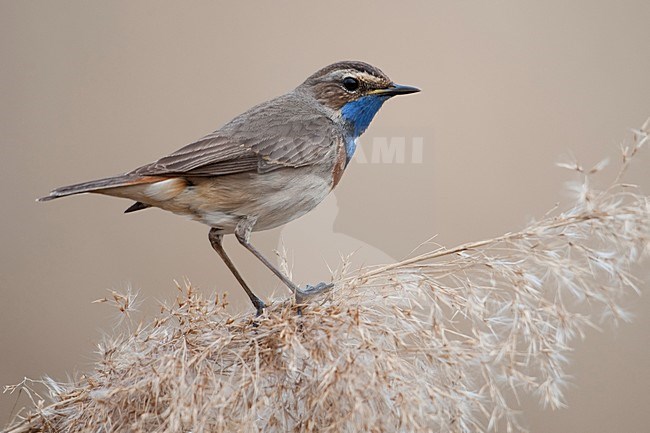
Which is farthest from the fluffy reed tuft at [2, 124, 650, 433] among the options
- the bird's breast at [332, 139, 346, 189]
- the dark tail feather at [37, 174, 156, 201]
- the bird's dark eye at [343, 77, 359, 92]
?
the bird's dark eye at [343, 77, 359, 92]

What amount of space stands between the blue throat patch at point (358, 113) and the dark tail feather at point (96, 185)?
50 centimetres

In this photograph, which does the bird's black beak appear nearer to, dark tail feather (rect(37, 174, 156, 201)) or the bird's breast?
the bird's breast

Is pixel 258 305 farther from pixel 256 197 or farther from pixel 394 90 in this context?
pixel 394 90

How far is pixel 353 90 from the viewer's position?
1.67 metres

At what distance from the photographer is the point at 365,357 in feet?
3.64

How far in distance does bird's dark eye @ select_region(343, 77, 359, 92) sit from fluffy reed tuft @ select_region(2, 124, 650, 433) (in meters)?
0.56

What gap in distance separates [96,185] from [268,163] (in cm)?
39

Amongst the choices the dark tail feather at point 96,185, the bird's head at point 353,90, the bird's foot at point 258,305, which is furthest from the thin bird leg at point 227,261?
the bird's head at point 353,90

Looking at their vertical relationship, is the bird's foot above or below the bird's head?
below

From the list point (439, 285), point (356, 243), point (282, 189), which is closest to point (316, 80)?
point (282, 189)

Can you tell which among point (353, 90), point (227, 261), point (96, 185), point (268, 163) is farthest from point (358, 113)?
point (96, 185)

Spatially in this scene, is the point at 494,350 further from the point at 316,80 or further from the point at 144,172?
the point at 316,80

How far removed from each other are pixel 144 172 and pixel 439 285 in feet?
2.08

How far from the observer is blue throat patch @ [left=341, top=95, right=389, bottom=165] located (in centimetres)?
167
